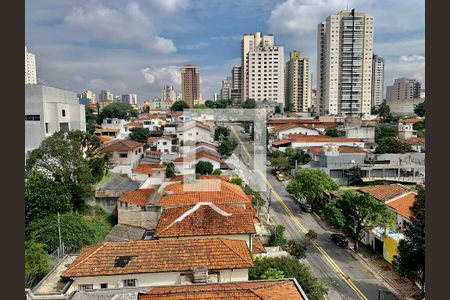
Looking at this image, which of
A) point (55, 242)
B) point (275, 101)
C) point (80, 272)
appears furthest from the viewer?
point (275, 101)

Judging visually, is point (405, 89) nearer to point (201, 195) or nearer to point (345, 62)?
point (345, 62)

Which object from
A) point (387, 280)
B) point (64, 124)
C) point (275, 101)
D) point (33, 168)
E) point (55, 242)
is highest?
point (275, 101)

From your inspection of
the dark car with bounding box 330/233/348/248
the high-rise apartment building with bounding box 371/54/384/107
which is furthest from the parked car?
the high-rise apartment building with bounding box 371/54/384/107

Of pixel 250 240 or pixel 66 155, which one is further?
pixel 66 155

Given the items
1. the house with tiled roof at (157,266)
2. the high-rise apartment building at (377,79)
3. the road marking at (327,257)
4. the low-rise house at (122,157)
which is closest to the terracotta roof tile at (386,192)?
the road marking at (327,257)

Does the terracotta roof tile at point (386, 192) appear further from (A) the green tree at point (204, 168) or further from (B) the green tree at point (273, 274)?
(A) the green tree at point (204, 168)

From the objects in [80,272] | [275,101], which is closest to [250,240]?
[80,272]

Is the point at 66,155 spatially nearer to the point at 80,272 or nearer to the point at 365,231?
the point at 80,272

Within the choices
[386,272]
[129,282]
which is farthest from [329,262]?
[129,282]
